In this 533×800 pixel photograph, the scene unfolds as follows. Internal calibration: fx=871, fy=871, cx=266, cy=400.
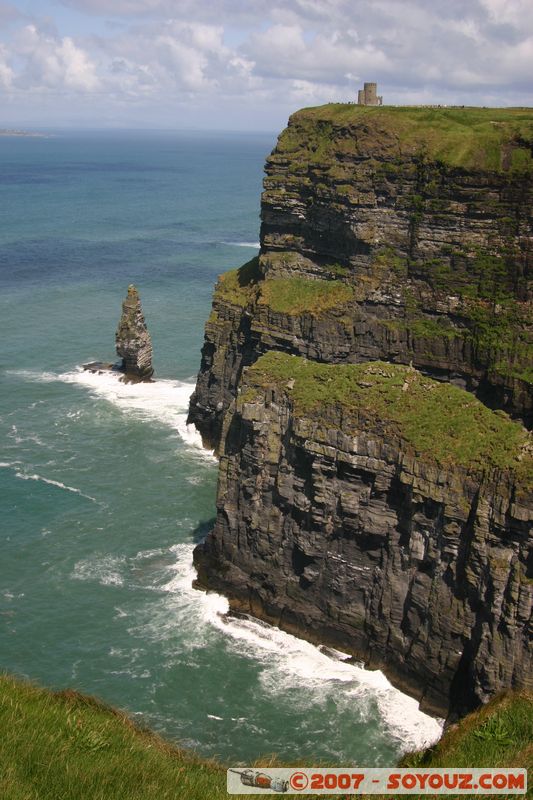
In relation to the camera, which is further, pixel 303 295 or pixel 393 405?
pixel 303 295

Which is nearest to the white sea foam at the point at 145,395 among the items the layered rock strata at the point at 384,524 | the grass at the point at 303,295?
the grass at the point at 303,295

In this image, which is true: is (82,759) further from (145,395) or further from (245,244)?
(245,244)

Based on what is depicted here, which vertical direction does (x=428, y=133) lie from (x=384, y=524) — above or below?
above

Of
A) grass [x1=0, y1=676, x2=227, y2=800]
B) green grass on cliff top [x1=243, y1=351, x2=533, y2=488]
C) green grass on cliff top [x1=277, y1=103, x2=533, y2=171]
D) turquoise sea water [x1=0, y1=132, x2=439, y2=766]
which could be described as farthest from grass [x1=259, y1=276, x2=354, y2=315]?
grass [x1=0, y1=676, x2=227, y2=800]

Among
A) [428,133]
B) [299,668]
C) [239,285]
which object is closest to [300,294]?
[239,285]

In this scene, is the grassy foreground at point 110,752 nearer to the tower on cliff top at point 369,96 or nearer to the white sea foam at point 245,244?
the tower on cliff top at point 369,96

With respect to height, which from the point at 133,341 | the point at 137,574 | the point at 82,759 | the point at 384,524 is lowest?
the point at 137,574

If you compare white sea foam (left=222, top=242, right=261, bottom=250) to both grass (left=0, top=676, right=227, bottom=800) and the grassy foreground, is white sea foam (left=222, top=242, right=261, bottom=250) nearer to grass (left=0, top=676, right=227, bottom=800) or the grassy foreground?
the grassy foreground
